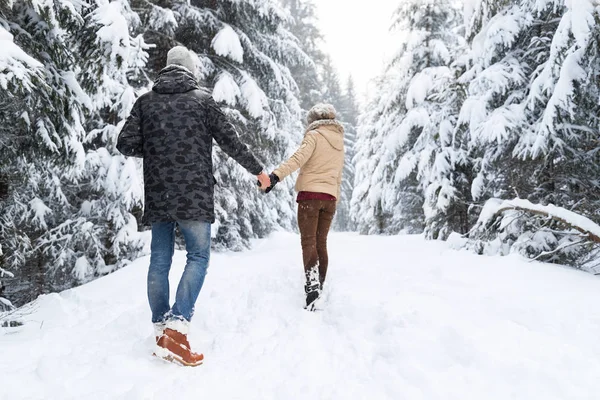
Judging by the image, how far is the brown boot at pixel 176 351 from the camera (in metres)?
2.48

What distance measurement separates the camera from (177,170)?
2699mm

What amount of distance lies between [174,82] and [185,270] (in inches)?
52.6

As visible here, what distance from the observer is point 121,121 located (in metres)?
6.59

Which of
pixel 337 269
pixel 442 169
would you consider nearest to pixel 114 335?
pixel 337 269

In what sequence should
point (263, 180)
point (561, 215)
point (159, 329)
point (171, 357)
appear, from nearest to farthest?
1. point (171, 357)
2. point (159, 329)
3. point (263, 180)
4. point (561, 215)

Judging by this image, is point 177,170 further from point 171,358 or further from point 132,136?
point 171,358

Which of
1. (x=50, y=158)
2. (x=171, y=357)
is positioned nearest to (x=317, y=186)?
(x=171, y=357)

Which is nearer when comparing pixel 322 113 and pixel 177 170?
pixel 177 170

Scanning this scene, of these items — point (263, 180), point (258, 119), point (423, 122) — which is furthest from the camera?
point (423, 122)

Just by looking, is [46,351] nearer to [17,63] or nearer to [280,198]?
[17,63]

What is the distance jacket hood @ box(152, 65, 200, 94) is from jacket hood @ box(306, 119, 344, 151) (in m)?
1.50

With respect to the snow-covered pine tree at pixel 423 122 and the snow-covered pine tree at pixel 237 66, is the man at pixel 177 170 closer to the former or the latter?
the snow-covered pine tree at pixel 237 66

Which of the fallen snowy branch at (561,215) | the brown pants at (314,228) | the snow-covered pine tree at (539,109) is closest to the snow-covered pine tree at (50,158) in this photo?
the brown pants at (314,228)

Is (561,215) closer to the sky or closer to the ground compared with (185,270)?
closer to the sky
